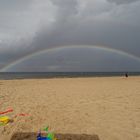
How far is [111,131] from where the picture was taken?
5.80 metres

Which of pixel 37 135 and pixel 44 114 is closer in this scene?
pixel 37 135

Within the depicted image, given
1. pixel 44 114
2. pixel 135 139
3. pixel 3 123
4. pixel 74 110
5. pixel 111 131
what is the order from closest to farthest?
pixel 135 139 → pixel 111 131 → pixel 3 123 → pixel 44 114 → pixel 74 110

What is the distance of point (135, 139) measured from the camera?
5234 millimetres

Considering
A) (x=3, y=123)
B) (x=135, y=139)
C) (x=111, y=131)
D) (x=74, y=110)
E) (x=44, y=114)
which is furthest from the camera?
(x=74, y=110)

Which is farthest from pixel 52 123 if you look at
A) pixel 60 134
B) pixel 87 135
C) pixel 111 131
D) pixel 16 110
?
pixel 16 110

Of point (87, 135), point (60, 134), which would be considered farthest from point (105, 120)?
point (60, 134)

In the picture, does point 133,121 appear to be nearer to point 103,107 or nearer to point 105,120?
point 105,120

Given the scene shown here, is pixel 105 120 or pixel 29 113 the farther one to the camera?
pixel 29 113

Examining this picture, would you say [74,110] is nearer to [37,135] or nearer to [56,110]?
[56,110]

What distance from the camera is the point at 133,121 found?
6.71 m

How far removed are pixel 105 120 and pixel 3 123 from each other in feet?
11.4

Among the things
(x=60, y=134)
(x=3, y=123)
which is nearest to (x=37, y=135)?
(x=60, y=134)

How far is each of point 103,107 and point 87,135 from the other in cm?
344

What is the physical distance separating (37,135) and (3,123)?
5.78 feet
